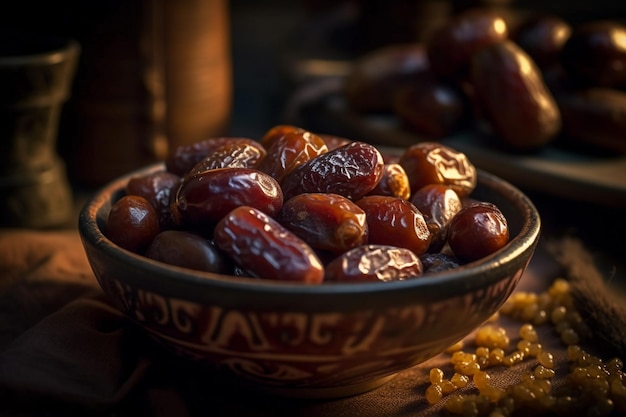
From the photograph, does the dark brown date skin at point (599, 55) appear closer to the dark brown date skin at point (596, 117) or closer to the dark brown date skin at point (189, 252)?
the dark brown date skin at point (596, 117)

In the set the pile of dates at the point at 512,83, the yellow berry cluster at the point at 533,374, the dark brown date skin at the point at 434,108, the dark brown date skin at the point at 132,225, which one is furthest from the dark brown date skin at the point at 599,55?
the dark brown date skin at the point at 132,225

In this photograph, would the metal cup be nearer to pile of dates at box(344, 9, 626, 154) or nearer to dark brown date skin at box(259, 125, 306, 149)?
dark brown date skin at box(259, 125, 306, 149)

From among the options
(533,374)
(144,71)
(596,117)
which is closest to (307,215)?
(533,374)

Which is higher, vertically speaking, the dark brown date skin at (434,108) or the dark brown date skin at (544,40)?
the dark brown date skin at (544,40)

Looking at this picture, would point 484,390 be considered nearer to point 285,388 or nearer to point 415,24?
point 285,388

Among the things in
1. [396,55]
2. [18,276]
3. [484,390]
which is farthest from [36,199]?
[484,390]

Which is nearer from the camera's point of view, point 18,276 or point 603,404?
point 603,404

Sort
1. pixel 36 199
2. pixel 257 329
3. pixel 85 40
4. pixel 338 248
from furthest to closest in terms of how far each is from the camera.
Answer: pixel 85 40 < pixel 36 199 < pixel 338 248 < pixel 257 329
